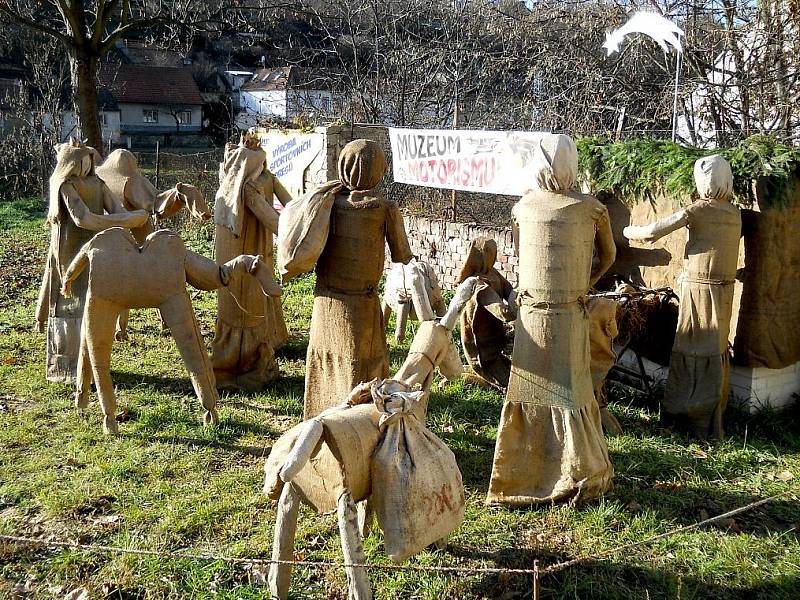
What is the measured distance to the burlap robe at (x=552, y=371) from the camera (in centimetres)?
448

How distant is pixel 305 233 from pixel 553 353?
1.61 metres

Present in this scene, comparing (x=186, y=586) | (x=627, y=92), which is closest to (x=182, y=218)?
(x=627, y=92)

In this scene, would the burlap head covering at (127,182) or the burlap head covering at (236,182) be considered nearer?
the burlap head covering at (236,182)

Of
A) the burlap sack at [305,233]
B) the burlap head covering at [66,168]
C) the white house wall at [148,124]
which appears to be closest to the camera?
the burlap sack at [305,233]

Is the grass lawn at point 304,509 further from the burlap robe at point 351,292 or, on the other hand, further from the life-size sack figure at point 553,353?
the burlap robe at point 351,292

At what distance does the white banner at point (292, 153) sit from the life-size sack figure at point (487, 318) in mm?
4820

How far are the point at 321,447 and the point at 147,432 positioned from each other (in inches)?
117

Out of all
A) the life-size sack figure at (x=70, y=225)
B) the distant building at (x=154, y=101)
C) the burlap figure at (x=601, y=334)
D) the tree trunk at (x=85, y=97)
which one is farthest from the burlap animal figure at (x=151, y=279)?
the distant building at (x=154, y=101)

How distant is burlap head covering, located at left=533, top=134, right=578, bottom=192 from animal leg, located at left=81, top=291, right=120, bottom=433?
3.01 meters

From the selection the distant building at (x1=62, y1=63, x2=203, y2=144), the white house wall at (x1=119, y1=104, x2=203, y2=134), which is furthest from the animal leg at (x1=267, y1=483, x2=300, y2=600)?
the white house wall at (x1=119, y1=104, x2=203, y2=134)

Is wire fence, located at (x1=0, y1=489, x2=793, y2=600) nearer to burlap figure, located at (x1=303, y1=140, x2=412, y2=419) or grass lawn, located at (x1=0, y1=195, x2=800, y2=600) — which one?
grass lawn, located at (x1=0, y1=195, x2=800, y2=600)

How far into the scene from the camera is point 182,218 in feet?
47.4

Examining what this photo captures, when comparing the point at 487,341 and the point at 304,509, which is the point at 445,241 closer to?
the point at 487,341

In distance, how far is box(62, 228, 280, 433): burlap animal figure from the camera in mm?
5230
